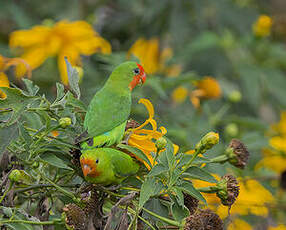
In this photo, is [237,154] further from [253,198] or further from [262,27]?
[262,27]

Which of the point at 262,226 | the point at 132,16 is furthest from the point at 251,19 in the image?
the point at 262,226

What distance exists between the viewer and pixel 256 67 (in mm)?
2178

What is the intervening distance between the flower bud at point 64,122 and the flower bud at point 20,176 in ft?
0.29

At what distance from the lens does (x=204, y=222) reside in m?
0.65

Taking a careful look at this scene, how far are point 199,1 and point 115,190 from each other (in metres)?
1.49

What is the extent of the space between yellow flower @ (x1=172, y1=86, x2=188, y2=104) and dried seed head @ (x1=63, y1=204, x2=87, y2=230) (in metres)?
1.23

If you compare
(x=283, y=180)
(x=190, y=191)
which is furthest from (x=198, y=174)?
(x=283, y=180)

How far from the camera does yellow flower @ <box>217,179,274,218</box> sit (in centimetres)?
118

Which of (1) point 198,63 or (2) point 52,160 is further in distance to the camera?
(1) point 198,63

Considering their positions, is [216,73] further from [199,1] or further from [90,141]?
[90,141]

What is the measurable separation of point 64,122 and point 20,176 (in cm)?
10

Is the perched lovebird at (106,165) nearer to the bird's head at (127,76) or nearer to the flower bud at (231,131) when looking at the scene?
the bird's head at (127,76)

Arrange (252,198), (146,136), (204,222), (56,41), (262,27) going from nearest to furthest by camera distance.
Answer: (204,222), (146,136), (252,198), (56,41), (262,27)

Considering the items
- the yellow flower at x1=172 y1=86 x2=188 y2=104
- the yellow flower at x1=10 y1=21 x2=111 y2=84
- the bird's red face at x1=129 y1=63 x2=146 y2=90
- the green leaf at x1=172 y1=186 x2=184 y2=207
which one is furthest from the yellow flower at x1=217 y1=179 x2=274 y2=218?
the yellow flower at x1=10 y1=21 x2=111 y2=84
